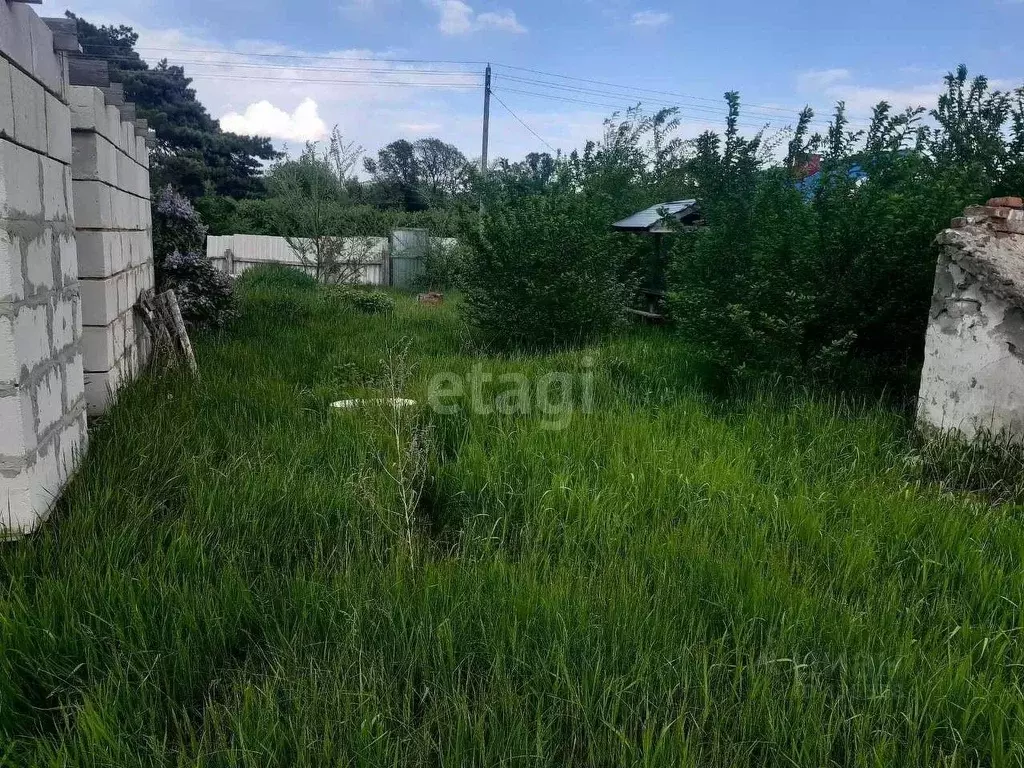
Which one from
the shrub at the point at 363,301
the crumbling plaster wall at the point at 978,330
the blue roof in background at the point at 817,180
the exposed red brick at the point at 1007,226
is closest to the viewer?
the crumbling plaster wall at the point at 978,330

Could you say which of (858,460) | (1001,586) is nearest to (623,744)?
(1001,586)

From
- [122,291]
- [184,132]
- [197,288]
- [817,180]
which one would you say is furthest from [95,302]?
[184,132]

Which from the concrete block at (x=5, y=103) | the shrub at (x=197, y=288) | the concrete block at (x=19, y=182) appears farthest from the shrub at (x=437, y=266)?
Answer: the concrete block at (x=5, y=103)

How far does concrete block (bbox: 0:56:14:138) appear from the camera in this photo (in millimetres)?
2588

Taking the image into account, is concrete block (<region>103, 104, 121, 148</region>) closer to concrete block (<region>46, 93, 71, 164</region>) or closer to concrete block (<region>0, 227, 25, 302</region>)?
concrete block (<region>46, 93, 71, 164</region>)

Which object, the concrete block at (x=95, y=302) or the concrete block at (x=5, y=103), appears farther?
the concrete block at (x=95, y=302)

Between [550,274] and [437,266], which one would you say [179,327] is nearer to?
[550,274]

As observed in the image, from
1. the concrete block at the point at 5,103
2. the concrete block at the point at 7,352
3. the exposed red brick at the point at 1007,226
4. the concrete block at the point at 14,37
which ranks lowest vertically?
the concrete block at the point at 7,352

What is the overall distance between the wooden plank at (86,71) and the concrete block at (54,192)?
35.8 inches

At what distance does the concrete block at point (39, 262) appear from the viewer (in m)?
2.85

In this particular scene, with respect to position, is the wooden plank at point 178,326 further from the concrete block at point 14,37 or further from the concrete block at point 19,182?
the concrete block at point 14,37

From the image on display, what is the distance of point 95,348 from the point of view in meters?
4.23

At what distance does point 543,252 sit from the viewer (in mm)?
8047

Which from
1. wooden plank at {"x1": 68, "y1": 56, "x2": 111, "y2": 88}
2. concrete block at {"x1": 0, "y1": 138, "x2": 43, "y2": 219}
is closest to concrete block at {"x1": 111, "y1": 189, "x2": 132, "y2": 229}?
wooden plank at {"x1": 68, "y1": 56, "x2": 111, "y2": 88}
